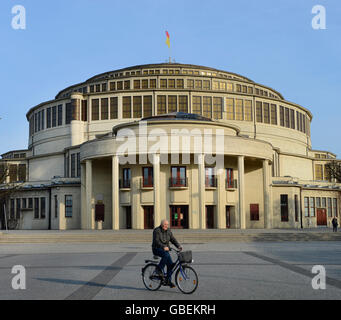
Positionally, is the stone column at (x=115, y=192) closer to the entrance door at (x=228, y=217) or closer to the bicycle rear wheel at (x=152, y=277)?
the entrance door at (x=228, y=217)

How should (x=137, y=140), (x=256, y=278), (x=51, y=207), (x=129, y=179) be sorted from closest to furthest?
(x=256, y=278) → (x=137, y=140) → (x=129, y=179) → (x=51, y=207)

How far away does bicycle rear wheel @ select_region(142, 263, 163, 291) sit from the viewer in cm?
1162

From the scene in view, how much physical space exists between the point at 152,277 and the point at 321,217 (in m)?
49.3

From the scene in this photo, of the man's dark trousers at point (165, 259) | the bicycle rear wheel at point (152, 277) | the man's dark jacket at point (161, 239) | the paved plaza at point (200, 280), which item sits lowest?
the paved plaza at point (200, 280)

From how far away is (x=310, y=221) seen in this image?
55.0 metres

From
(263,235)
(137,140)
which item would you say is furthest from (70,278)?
(137,140)

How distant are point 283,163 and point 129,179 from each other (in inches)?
1007

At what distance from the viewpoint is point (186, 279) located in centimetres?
1122

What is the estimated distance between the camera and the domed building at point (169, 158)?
42.8 metres

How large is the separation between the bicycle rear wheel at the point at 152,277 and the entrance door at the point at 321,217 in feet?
158

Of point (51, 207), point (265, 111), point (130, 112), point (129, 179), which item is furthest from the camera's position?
point (265, 111)

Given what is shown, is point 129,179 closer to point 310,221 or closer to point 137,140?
point 137,140

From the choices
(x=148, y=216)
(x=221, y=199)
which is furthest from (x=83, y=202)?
(x=221, y=199)

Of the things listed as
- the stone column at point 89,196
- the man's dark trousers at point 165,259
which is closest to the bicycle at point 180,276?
the man's dark trousers at point 165,259
